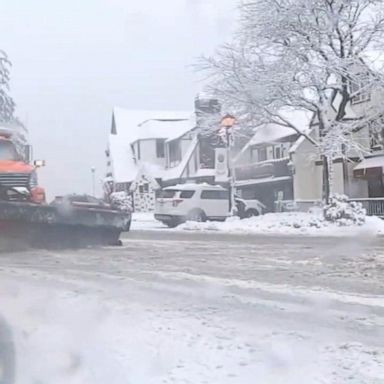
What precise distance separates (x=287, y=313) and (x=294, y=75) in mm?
20929

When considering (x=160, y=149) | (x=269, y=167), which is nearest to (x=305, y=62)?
(x=269, y=167)

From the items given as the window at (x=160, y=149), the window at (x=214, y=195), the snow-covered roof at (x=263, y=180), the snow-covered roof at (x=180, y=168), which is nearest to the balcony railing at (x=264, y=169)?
the snow-covered roof at (x=263, y=180)

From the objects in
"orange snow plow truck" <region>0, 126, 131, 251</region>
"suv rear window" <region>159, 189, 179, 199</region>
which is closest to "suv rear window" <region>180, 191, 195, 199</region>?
"suv rear window" <region>159, 189, 179, 199</region>

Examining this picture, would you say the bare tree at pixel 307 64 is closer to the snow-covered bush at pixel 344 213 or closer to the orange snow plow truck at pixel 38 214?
the snow-covered bush at pixel 344 213

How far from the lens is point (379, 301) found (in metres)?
7.54

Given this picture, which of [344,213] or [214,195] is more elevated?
[214,195]

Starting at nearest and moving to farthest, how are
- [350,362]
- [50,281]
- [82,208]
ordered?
[350,362]
[50,281]
[82,208]

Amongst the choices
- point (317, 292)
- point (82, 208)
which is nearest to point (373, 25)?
point (82, 208)

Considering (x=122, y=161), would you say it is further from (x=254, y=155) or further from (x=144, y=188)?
(x=254, y=155)

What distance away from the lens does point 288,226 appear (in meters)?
23.9

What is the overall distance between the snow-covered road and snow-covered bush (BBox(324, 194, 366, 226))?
461 inches

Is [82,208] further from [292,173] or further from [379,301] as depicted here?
[292,173]

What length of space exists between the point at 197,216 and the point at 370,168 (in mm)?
9201

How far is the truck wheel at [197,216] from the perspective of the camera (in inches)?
1104
